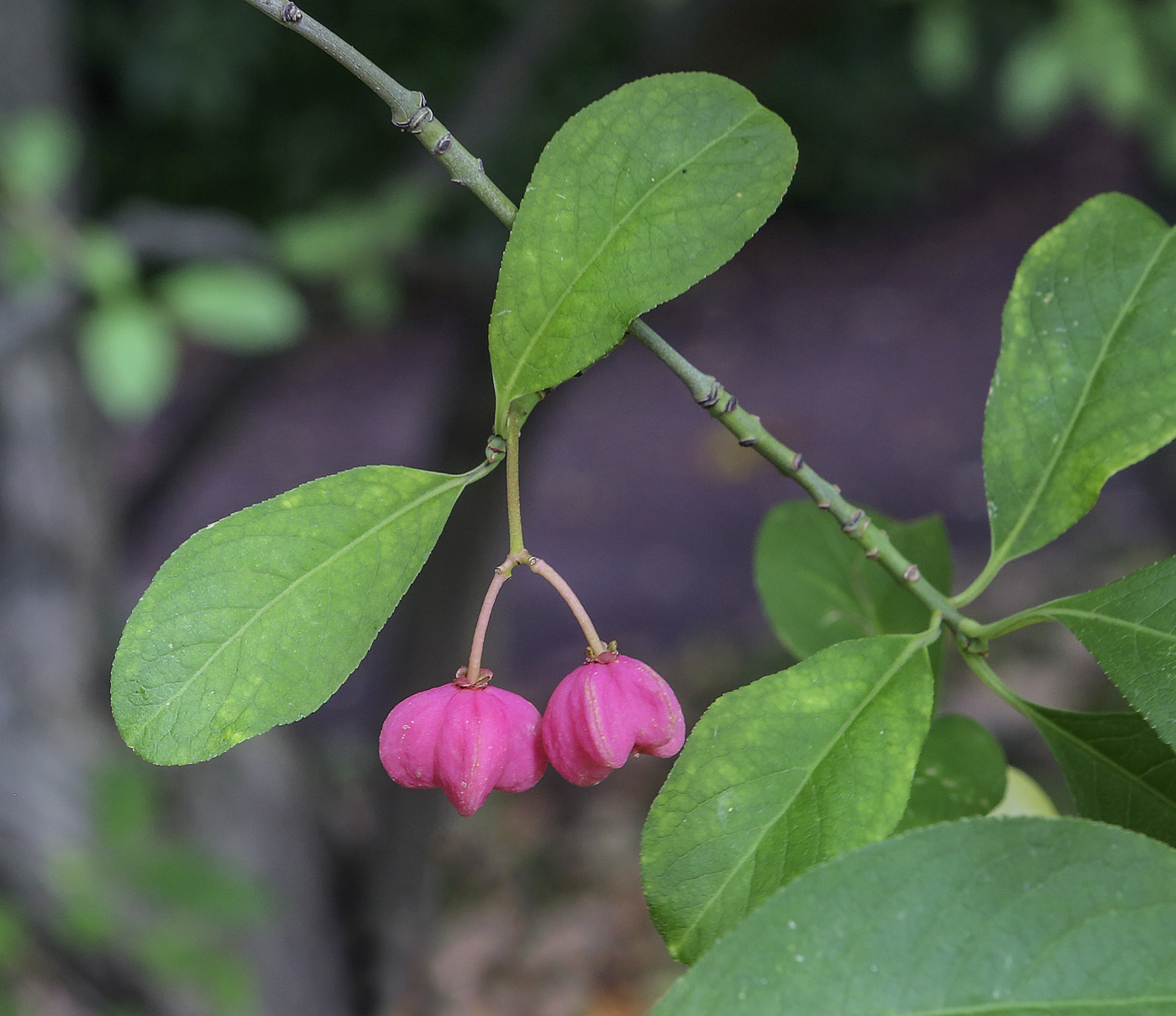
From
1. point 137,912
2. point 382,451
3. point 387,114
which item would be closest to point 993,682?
point 137,912

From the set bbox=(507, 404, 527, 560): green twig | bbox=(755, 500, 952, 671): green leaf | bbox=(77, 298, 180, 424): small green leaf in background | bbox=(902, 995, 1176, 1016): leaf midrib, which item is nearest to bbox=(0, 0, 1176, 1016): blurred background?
bbox=(77, 298, 180, 424): small green leaf in background

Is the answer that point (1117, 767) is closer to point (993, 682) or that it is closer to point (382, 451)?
point (993, 682)

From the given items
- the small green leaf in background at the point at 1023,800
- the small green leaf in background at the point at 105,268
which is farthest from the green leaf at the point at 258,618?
the small green leaf in background at the point at 105,268

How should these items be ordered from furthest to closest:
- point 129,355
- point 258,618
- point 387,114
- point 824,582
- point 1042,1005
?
point 387,114, point 129,355, point 824,582, point 258,618, point 1042,1005

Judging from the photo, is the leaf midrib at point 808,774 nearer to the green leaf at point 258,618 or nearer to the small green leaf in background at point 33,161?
the green leaf at point 258,618

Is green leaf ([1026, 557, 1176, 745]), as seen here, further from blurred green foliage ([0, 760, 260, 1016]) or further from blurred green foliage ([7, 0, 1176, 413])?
blurred green foliage ([0, 760, 260, 1016])
